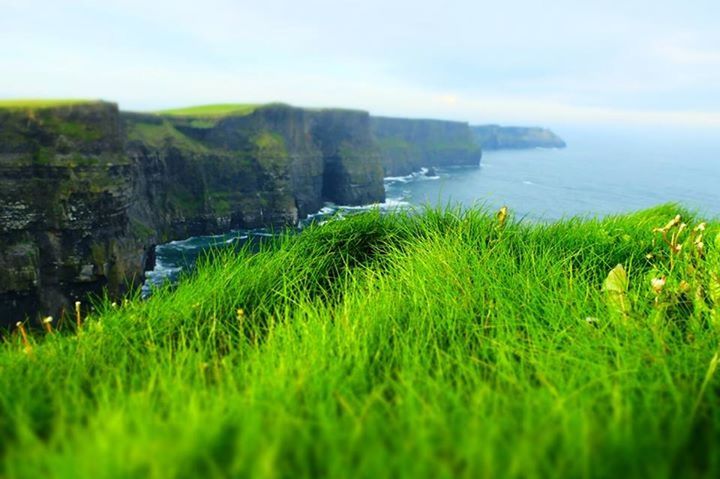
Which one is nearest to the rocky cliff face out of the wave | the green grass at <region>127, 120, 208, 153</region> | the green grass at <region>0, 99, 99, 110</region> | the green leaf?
the green grass at <region>0, 99, 99, 110</region>

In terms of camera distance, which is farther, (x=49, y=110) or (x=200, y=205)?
(x=200, y=205)

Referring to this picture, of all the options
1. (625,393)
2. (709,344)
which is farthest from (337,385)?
(709,344)

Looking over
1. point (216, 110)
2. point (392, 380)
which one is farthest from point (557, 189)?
point (392, 380)

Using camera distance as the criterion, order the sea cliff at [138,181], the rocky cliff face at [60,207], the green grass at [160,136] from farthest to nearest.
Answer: the green grass at [160,136], the sea cliff at [138,181], the rocky cliff face at [60,207]

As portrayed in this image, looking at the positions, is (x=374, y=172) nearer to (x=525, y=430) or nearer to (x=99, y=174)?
(x=99, y=174)

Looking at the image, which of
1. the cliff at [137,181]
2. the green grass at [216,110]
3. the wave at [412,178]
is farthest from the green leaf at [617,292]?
the wave at [412,178]

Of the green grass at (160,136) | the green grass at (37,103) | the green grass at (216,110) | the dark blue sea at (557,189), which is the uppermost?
the green grass at (216,110)

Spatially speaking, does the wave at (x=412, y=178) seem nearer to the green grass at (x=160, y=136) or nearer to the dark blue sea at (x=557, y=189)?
the dark blue sea at (x=557, y=189)
